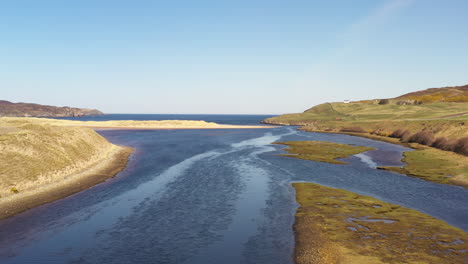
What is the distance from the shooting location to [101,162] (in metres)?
53.2

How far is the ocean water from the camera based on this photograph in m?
20.3

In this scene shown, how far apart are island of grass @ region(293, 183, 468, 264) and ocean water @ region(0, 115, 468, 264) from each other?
5.29ft

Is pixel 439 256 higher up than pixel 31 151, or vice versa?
pixel 31 151

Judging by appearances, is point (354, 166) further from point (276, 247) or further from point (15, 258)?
point (15, 258)

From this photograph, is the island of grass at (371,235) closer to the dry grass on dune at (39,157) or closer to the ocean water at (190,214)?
the ocean water at (190,214)

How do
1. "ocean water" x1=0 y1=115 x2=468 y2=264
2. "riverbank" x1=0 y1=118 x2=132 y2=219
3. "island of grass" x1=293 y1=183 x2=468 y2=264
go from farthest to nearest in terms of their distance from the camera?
"riverbank" x1=0 y1=118 x2=132 y2=219 → "ocean water" x1=0 y1=115 x2=468 y2=264 → "island of grass" x1=293 y1=183 x2=468 y2=264

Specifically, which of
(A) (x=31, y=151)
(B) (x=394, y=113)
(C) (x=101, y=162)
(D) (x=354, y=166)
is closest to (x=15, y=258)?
(A) (x=31, y=151)

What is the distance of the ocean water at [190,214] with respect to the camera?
20.3m

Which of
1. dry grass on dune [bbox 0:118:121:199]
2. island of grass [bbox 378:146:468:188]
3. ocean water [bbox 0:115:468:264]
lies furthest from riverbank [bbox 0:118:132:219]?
island of grass [bbox 378:146:468:188]

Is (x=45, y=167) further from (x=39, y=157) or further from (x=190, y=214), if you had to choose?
(x=190, y=214)

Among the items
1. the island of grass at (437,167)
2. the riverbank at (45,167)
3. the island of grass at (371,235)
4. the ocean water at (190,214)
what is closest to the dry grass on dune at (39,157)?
the riverbank at (45,167)

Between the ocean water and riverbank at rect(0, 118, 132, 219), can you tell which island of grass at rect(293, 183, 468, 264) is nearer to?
the ocean water

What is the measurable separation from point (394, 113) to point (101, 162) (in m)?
153

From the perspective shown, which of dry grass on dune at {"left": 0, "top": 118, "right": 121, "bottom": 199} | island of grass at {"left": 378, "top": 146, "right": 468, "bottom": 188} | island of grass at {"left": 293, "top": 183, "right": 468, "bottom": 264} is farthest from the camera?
island of grass at {"left": 378, "top": 146, "right": 468, "bottom": 188}
